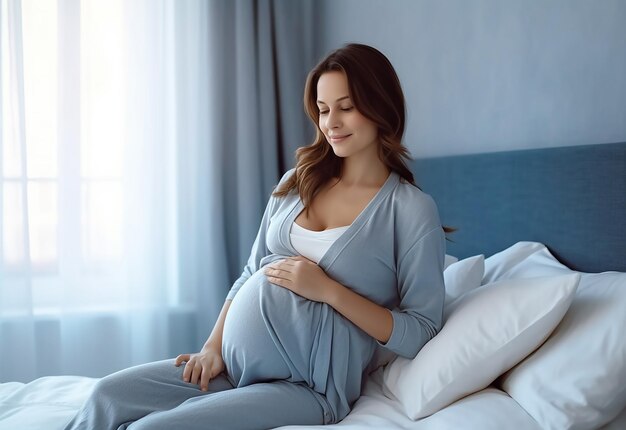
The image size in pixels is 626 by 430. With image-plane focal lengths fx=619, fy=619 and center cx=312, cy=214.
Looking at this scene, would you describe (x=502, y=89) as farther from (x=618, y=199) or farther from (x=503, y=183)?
(x=618, y=199)

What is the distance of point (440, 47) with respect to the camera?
7.51ft

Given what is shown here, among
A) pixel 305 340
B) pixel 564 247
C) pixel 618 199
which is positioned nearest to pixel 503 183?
pixel 564 247

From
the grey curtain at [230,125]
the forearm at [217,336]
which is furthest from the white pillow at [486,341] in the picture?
the grey curtain at [230,125]

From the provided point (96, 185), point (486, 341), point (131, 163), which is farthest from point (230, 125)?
point (486, 341)

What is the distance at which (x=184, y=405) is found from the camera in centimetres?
130

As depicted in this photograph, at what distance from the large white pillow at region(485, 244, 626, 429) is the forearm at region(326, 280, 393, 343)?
28 centimetres

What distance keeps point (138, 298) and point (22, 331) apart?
1.66ft

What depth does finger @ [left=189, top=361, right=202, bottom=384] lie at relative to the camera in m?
1.43

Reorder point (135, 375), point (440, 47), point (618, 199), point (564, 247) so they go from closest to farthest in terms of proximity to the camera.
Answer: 1. point (135, 375)
2. point (618, 199)
3. point (564, 247)
4. point (440, 47)

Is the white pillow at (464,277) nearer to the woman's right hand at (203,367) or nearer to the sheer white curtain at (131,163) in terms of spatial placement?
Answer: the woman's right hand at (203,367)

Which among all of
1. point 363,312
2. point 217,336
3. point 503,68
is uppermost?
point 503,68

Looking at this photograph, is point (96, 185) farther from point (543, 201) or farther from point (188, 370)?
point (543, 201)

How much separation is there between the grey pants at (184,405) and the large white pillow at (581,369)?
457mm

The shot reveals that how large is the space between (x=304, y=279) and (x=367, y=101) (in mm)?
447
